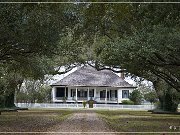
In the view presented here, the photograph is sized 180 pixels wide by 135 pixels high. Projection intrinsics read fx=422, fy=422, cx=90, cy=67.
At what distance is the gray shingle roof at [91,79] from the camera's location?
2867 inches

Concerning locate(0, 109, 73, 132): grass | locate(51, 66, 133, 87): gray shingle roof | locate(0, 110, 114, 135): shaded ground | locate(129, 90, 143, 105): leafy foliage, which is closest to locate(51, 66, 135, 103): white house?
locate(51, 66, 133, 87): gray shingle roof

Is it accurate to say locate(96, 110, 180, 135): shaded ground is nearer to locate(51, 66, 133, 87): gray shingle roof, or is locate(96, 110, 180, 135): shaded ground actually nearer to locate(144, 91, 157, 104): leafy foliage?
locate(144, 91, 157, 104): leafy foliage

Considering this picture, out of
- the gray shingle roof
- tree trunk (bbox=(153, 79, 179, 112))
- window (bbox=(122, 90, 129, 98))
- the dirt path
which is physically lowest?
the dirt path

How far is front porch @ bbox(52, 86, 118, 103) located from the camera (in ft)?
245

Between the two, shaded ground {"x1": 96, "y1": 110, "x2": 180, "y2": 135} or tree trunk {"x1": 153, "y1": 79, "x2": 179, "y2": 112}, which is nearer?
shaded ground {"x1": 96, "y1": 110, "x2": 180, "y2": 135}

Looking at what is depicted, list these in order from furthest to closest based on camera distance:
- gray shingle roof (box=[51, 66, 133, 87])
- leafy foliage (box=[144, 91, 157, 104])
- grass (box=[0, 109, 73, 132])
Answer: gray shingle roof (box=[51, 66, 133, 87]) < leafy foliage (box=[144, 91, 157, 104]) < grass (box=[0, 109, 73, 132])

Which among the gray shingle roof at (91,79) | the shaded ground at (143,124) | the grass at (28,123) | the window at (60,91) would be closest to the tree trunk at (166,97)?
the shaded ground at (143,124)

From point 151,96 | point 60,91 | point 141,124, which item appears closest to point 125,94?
point 151,96

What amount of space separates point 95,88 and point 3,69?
40.5 meters

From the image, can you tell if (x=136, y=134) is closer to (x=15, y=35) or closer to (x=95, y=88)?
(x=15, y=35)

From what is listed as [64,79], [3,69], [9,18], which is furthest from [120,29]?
[64,79]

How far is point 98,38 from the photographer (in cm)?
2786

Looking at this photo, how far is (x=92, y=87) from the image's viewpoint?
74062mm

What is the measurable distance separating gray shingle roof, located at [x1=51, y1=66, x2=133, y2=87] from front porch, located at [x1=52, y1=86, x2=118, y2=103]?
1.63 metres
